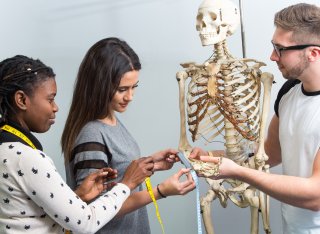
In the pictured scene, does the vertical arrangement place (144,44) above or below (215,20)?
below

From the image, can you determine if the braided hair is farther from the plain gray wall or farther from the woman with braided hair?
the plain gray wall

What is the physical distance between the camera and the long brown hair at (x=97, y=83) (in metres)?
1.60

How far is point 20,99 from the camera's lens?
1.36 meters

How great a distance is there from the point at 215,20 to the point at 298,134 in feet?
2.15

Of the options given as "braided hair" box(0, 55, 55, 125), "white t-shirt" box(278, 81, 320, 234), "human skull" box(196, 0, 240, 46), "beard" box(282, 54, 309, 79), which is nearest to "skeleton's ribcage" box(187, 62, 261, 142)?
"human skull" box(196, 0, 240, 46)

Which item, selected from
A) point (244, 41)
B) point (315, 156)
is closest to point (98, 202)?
point (315, 156)

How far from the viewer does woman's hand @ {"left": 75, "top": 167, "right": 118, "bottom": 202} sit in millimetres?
1469

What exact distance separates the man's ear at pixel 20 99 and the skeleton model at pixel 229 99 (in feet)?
2.77

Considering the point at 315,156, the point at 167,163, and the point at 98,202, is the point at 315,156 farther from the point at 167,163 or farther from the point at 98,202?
the point at 98,202

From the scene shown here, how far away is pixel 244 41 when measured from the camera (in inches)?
94.9

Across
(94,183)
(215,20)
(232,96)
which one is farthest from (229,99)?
(94,183)

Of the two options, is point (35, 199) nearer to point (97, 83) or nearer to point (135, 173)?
point (135, 173)

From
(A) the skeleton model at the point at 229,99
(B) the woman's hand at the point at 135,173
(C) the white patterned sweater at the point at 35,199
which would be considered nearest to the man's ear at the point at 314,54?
(A) the skeleton model at the point at 229,99

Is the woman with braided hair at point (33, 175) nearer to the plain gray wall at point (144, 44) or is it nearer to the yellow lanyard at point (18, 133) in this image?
the yellow lanyard at point (18, 133)
